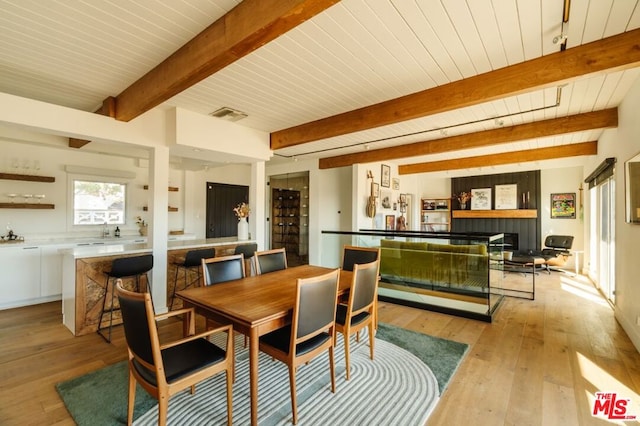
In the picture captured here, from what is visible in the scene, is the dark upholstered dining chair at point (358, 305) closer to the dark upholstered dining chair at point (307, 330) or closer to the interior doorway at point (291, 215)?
the dark upholstered dining chair at point (307, 330)

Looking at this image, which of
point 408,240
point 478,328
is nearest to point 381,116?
point 408,240

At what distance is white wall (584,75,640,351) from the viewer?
2.91 meters

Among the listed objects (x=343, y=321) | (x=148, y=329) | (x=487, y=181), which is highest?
(x=487, y=181)

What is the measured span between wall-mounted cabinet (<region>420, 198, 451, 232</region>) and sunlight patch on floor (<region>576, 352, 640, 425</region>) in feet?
22.0

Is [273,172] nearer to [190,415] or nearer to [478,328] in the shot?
[478,328]

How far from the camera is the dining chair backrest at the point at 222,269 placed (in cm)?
262

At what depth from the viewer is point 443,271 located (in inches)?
163

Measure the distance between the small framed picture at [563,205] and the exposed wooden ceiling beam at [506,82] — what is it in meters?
6.50

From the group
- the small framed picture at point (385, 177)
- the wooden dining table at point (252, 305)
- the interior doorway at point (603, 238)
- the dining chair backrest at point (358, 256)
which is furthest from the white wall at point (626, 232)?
the small framed picture at point (385, 177)

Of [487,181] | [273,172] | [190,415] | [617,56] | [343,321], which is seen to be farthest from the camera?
[487,181]

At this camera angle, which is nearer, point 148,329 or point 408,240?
point 148,329

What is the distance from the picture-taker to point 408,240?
4504 millimetres

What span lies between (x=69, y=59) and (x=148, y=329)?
2522 millimetres

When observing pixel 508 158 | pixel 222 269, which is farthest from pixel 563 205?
pixel 222 269
